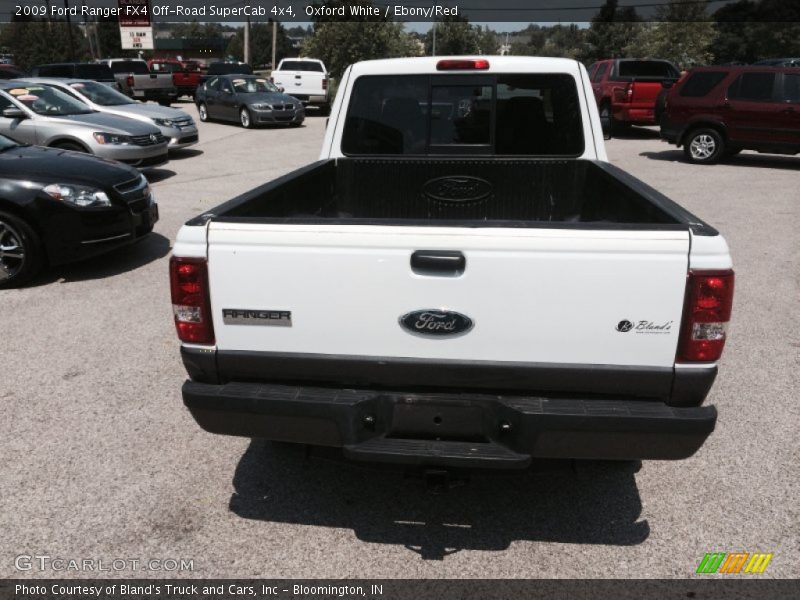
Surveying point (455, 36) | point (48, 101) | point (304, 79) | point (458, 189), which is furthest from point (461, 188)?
point (455, 36)

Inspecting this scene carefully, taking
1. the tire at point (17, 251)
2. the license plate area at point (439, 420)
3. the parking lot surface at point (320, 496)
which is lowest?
the parking lot surface at point (320, 496)

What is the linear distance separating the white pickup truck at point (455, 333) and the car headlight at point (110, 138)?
9.16 m

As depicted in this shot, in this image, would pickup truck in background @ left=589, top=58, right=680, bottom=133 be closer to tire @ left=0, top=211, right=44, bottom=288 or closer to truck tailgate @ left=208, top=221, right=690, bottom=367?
tire @ left=0, top=211, right=44, bottom=288

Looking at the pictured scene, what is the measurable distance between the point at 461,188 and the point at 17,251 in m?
4.34

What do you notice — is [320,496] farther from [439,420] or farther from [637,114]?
[637,114]

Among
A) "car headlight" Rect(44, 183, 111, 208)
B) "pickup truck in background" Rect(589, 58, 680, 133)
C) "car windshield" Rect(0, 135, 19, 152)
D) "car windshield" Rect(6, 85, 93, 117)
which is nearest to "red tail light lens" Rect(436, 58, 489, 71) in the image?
"car headlight" Rect(44, 183, 111, 208)

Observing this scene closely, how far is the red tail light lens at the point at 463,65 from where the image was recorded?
4020mm

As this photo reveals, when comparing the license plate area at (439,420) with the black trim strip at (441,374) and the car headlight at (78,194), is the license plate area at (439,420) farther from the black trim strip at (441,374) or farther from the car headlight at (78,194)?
the car headlight at (78,194)

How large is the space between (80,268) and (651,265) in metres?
6.24

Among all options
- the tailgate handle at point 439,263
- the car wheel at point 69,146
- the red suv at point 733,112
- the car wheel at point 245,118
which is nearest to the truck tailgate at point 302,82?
the car wheel at point 245,118

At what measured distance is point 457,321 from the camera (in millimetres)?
2414

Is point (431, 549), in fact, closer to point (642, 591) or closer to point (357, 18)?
point (642, 591)

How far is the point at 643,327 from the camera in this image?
2.33 meters

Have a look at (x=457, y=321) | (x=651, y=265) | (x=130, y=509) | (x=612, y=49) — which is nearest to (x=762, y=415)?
(x=651, y=265)
